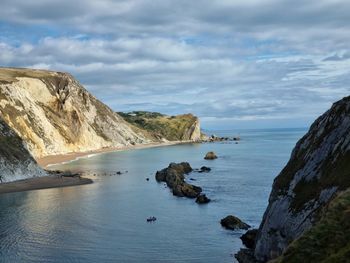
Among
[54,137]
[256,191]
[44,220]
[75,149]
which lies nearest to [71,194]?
[44,220]

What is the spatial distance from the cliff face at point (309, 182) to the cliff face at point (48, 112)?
96.6 meters

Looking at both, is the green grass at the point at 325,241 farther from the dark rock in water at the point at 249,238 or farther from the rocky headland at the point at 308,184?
the dark rock in water at the point at 249,238

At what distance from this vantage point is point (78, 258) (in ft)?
123

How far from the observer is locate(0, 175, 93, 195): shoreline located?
7269 cm

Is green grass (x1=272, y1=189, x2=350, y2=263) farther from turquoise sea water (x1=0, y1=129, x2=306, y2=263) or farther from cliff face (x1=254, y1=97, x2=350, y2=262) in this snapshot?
turquoise sea water (x1=0, y1=129, x2=306, y2=263)

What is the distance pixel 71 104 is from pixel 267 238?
494 feet

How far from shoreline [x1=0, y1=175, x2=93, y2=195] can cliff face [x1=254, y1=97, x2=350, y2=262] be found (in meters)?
50.0

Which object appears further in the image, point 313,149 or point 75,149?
point 75,149

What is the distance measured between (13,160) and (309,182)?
213 feet

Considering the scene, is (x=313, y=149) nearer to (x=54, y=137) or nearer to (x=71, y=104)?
(x=54, y=137)

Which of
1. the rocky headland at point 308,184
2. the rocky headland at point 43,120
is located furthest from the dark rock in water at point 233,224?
the rocky headland at point 43,120

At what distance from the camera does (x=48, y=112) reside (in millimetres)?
162250

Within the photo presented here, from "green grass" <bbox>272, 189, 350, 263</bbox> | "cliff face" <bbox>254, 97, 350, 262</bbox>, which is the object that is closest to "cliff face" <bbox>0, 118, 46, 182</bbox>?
"cliff face" <bbox>254, 97, 350, 262</bbox>

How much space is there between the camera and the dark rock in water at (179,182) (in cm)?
6975
